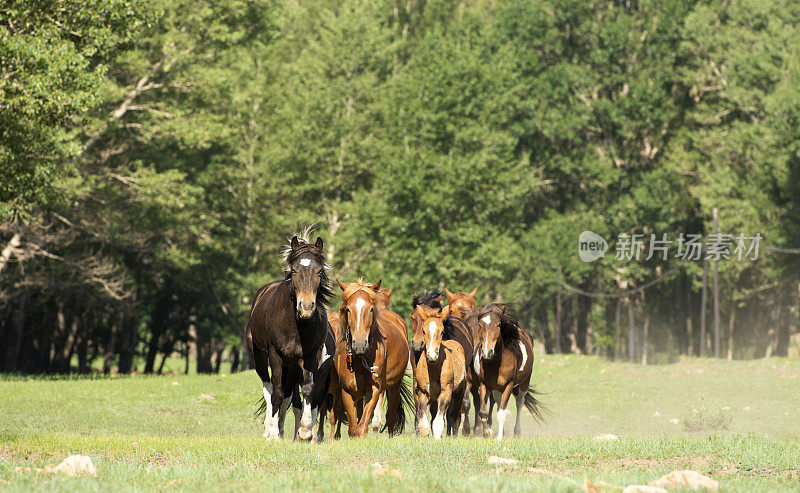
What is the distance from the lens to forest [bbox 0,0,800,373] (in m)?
43.2

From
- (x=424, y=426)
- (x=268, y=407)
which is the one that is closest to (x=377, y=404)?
(x=424, y=426)

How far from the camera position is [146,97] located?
4441 centimetres

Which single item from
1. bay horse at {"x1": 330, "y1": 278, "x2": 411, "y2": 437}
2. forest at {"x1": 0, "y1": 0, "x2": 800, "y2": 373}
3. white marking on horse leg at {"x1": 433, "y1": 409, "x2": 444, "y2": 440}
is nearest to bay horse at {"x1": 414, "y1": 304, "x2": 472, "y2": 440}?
white marking on horse leg at {"x1": 433, "y1": 409, "x2": 444, "y2": 440}

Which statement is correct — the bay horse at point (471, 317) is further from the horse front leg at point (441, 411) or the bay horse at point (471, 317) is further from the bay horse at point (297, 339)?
the bay horse at point (297, 339)

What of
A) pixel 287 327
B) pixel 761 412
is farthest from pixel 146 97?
pixel 287 327

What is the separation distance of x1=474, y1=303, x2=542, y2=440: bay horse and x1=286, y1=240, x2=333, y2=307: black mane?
429 centimetres

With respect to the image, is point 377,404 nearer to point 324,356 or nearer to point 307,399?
point 324,356

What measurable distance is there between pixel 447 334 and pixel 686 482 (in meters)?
8.17

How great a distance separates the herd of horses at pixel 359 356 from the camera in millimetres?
14602

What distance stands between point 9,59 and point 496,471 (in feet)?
62.0

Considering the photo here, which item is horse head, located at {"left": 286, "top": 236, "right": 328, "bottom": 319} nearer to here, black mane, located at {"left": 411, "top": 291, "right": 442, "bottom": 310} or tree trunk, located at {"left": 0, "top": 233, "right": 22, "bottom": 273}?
black mane, located at {"left": 411, "top": 291, "right": 442, "bottom": 310}

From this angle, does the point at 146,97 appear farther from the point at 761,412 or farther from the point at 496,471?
Answer: the point at 496,471

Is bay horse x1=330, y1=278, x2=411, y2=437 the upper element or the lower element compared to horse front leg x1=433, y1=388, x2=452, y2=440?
upper

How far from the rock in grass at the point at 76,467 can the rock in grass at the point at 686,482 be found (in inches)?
228
